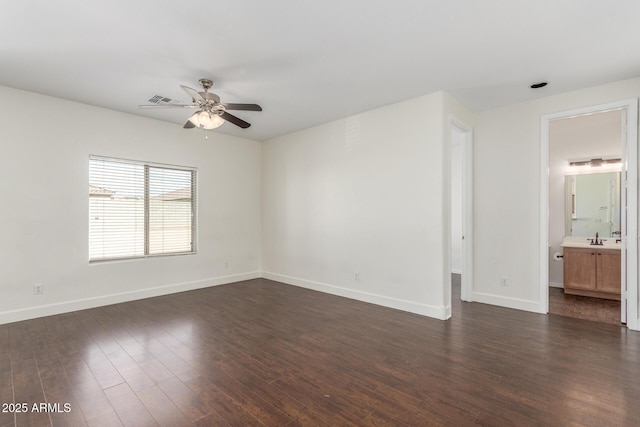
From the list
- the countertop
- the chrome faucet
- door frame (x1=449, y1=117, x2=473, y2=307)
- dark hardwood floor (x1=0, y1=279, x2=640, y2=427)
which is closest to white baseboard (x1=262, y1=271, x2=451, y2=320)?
dark hardwood floor (x1=0, y1=279, x2=640, y2=427)

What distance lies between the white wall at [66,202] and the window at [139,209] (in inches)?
5.7

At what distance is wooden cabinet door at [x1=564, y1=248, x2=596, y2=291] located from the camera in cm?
491

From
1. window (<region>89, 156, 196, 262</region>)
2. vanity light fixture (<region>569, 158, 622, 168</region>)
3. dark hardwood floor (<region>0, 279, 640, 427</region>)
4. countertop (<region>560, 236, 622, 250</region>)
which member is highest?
vanity light fixture (<region>569, 158, 622, 168</region>)

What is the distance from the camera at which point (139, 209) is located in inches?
199

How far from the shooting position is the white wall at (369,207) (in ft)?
13.1

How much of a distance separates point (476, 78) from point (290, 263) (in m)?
4.27

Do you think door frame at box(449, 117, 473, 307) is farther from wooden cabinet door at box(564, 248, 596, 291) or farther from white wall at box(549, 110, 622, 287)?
wooden cabinet door at box(564, 248, 596, 291)

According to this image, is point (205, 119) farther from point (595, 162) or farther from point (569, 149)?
point (595, 162)

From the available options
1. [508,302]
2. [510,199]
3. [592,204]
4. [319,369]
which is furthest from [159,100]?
[592,204]

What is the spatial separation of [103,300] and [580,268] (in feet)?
24.2

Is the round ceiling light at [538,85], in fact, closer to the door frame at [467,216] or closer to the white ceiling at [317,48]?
the white ceiling at [317,48]

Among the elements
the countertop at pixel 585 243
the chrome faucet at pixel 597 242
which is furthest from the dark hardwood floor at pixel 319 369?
the chrome faucet at pixel 597 242

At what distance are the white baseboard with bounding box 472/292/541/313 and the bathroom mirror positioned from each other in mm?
2341

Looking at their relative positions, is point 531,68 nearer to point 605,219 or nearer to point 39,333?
point 605,219
